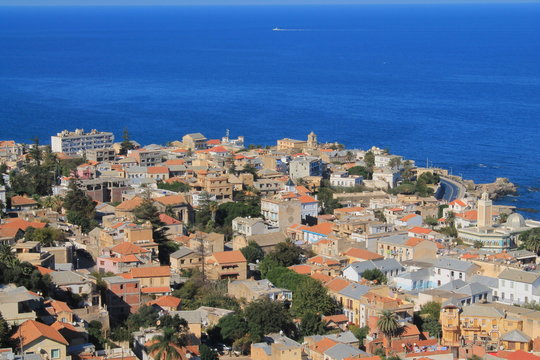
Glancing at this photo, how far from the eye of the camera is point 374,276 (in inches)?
1162

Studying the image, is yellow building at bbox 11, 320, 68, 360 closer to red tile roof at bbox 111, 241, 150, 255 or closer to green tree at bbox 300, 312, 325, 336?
green tree at bbox 300, 312, 325, 336

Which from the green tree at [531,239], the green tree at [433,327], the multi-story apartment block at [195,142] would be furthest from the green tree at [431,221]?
the multi-story apartment block at [195,142]

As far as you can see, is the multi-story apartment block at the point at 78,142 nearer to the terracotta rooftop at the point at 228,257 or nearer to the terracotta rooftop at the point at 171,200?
the terracotta rooftop at the point at 171,200

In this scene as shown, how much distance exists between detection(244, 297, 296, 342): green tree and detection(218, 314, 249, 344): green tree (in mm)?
165

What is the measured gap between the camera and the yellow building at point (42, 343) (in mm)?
20125

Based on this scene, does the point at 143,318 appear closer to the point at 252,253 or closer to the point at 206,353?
the point at 206,353


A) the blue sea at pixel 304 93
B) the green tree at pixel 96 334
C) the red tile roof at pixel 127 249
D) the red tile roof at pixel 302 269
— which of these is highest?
the blue sea at pixel 304 93

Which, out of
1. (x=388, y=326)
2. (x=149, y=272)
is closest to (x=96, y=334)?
(x=149, y=272)

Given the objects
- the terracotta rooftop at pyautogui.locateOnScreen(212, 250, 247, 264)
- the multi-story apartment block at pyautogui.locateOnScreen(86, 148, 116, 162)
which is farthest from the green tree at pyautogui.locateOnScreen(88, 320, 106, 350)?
the multi-story apartment block at pyautogui.locateOnScreen(86, 148, 116, 162)

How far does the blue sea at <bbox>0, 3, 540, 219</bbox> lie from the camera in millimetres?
66938

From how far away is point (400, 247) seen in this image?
3238 centimetres

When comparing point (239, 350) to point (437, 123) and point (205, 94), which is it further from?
point (205, 94)

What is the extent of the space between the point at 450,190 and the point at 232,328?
25.6 m

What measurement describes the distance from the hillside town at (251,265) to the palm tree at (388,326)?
0.04 meters
